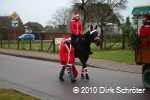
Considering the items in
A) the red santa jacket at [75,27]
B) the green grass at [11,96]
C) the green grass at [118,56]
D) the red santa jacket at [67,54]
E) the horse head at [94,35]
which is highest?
the red santa jacket at [75,27]

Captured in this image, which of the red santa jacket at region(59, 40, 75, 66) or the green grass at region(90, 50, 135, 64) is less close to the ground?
the red santa jacket at region(59, 40, 75, 66)

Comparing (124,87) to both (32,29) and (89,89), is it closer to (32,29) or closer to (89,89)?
(89,89)

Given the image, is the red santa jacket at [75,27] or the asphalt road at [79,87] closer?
the asphalt road at [79,87]

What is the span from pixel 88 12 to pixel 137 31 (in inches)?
1130

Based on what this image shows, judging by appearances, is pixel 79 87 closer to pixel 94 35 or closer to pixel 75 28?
pixel 94 35

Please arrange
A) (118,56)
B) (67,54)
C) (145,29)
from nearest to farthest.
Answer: (145,29)
(67,54)
(118,56)

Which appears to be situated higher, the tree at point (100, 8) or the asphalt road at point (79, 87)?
the tree at point (100, 8)

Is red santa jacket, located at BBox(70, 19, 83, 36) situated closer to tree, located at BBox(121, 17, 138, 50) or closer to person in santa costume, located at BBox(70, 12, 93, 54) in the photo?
person in santa costume, located at BBox(70, 12, 93, 54)

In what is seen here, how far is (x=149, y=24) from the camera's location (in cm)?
912

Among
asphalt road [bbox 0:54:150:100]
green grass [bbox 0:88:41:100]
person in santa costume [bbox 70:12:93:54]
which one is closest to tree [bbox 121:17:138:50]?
asphalt road [bbox 0:54:150:100]

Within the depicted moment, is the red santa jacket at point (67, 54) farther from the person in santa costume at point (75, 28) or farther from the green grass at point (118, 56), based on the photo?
the green grass at point (118, 56)

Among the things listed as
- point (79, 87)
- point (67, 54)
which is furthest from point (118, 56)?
point (79, 87)

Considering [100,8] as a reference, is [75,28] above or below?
below

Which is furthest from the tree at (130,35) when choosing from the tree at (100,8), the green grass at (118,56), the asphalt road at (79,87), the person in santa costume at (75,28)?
the tree at (100,8)
